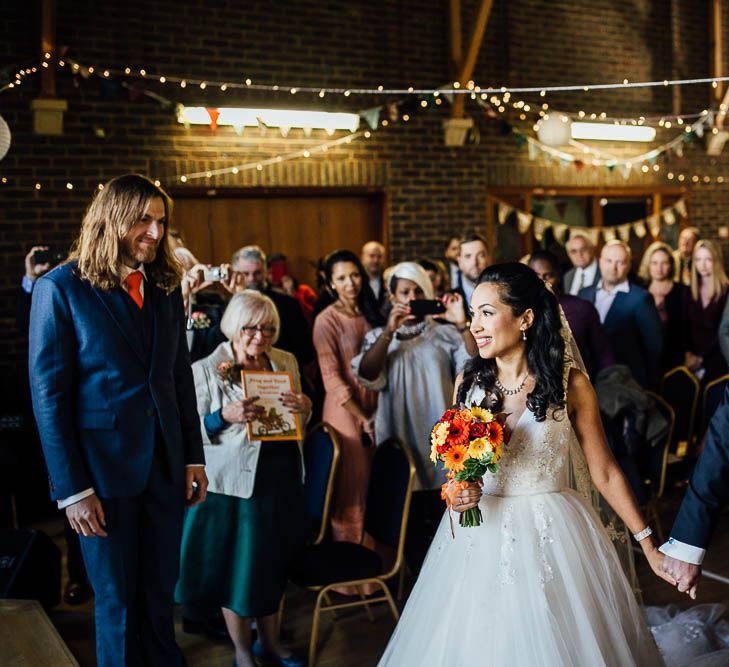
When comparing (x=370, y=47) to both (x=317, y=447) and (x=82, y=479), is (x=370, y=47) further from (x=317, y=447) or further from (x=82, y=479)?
(x=82, y=479)

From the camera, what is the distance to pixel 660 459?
4344 mm

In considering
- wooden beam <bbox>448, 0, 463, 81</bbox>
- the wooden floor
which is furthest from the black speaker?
wooden beam <bbox>448, 0, 463, 81</bbox>

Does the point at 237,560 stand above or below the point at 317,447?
below

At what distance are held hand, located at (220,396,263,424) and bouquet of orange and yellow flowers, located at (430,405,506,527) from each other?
1.03m

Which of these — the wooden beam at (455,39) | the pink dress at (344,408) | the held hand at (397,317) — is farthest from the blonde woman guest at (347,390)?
the wooden beam at (455,39)

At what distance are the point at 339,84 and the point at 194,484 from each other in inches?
205

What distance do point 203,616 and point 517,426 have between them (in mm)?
1990

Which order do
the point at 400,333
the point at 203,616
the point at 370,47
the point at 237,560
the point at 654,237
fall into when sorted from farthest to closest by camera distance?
the point at 654,237
the point at 370,47
the point at 400,333
the point at 203,616
the point at 237,560

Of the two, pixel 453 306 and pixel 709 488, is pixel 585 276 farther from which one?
pixel 709 488

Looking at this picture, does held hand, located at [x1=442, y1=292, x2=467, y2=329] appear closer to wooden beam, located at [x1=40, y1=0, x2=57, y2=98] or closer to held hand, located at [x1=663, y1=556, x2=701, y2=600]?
held hand, located at [x1=663, y1=556, x2=701, y2=600]

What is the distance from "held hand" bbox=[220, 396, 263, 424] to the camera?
3.14 metres

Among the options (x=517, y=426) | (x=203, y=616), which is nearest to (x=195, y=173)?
(x=203, y=616)

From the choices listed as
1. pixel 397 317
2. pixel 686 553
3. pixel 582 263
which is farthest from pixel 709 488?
pixel 582 263

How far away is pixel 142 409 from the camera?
254cm
